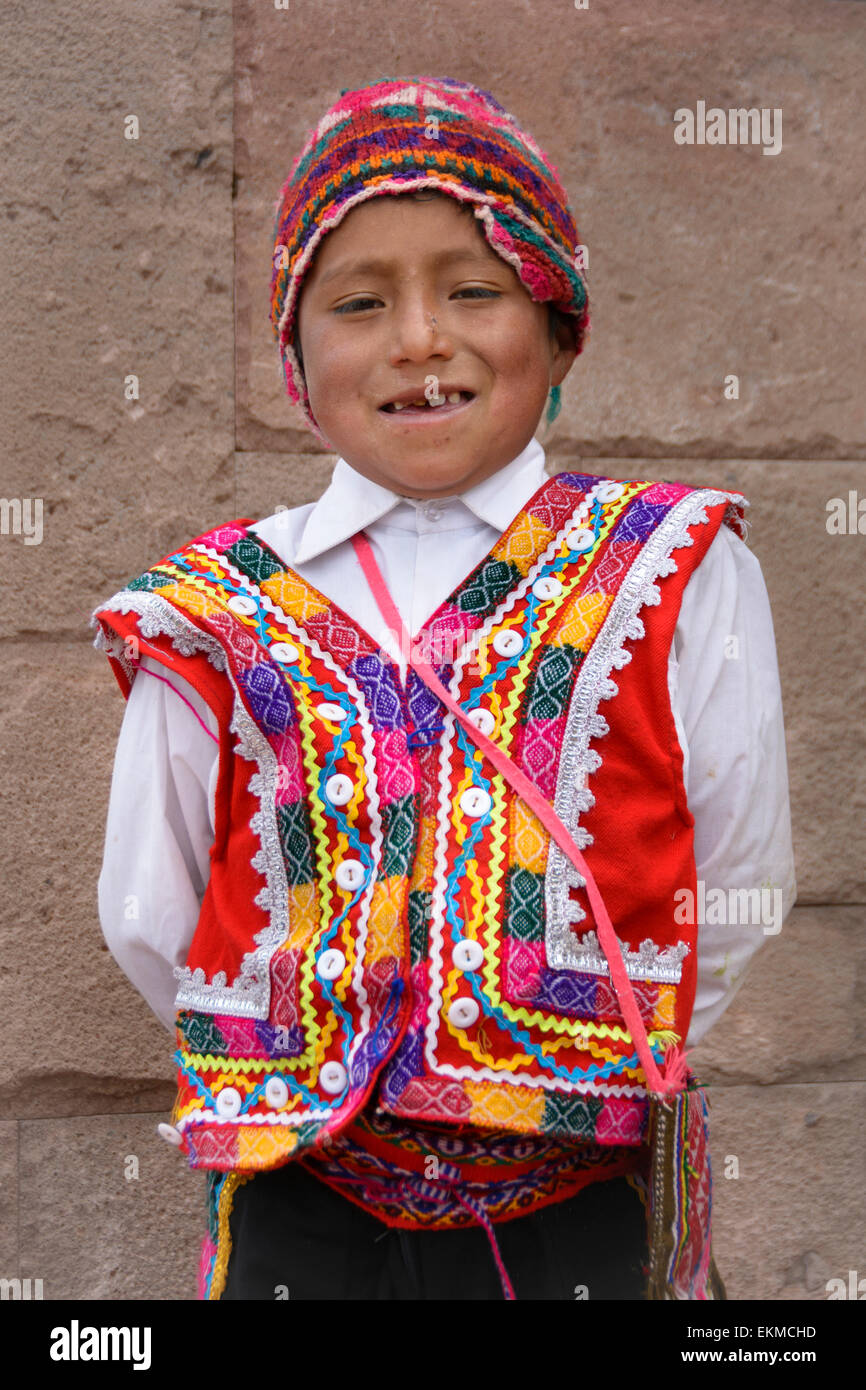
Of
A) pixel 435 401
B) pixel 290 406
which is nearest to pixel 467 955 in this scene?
pixel 435 401

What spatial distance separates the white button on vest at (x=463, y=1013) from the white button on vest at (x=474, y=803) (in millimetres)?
201

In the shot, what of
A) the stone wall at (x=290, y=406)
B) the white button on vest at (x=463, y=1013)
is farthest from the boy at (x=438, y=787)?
the stone wall at (x=290, y=406)

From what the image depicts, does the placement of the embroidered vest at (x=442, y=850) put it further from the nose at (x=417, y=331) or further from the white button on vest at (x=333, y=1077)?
the nose at (x=417, y=331)

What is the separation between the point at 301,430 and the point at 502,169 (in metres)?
0.99

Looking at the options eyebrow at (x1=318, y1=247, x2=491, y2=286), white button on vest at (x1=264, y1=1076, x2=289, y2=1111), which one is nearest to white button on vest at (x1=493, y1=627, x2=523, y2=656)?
eyebrow at (x1=318, y1=247, x2=491, y2=286)

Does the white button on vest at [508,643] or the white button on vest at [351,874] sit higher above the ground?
the white button on vest at [508,643]

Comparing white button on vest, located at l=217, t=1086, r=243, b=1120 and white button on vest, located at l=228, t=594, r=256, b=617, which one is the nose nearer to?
white button on vest, located at l=228, t=594, r=256, b=617

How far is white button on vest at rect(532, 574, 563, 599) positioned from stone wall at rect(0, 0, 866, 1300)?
1.02 metres

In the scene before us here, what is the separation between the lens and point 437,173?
171 centimetres

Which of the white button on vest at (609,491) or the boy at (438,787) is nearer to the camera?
the boy at (438,787)

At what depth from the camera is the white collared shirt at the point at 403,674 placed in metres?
1.73

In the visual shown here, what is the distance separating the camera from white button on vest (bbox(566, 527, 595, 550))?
175 centimetres

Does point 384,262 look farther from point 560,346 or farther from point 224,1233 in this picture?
point 224,1233
